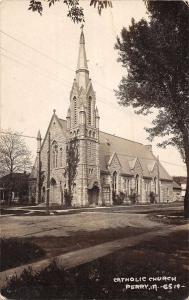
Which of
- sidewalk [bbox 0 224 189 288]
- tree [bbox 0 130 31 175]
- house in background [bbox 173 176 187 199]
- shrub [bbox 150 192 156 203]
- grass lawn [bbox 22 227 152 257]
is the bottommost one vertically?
shrub [bbox 150 192 156 203]

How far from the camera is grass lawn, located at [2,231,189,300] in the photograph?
5863mm

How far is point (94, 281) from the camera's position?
20.0 ft

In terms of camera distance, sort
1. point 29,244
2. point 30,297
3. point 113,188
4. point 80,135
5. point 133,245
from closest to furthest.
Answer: point 30,297
point 29,244
point 133,245
point 80,135
point 113,188

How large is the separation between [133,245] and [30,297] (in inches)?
140

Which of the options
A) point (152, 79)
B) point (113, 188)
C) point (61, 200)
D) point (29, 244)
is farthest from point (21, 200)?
point (29, 244)

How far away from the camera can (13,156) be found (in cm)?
3297

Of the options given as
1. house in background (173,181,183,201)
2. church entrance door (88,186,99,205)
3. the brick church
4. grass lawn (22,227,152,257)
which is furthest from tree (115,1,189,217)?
house in background (173,181,183,201)

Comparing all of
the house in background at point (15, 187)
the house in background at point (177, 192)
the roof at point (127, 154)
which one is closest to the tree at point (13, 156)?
the house in background at point (15, 187)

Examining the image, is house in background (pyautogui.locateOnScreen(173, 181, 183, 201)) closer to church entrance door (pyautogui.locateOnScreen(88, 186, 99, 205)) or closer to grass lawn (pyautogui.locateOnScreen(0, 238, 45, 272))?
church entrance door (pyautogui.locateOnScreen(88, 186, 99, 205))

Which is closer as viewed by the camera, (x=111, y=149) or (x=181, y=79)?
(x=181, y=79)

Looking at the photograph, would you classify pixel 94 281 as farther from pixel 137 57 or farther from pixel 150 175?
pixel 150 175

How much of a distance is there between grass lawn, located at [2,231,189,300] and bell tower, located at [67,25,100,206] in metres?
27.0

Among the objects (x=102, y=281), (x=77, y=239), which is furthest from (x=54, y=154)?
(x=102, y=281)

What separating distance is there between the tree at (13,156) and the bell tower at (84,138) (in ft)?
19.1
